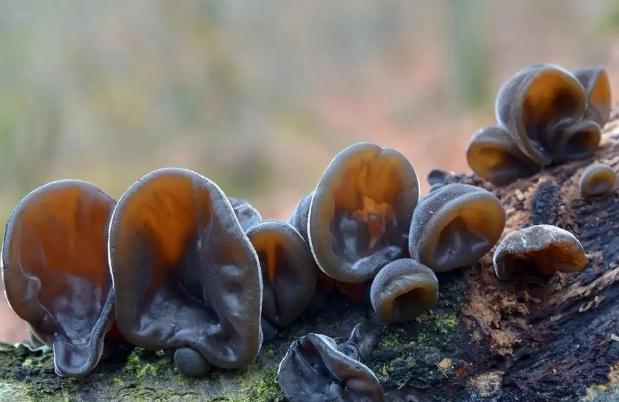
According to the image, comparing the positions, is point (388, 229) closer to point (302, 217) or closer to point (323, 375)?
point (302, 217)

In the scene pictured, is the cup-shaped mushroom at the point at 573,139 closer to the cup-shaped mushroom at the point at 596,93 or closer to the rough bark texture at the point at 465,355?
the cup-shaped mushroom at the point at 596,93

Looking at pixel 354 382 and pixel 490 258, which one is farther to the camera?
pixel 490 258

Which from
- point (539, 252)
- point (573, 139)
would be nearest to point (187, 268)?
point (539, 252)

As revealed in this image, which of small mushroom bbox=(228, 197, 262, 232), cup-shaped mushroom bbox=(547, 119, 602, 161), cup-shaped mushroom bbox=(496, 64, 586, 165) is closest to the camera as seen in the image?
small mushroom bbox=(228, 197, 262, 232)

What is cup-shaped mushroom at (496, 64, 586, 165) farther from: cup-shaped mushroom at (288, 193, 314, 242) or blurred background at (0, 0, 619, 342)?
blurred background at (0, 0, 619, 342)

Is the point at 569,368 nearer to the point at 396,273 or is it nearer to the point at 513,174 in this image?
the point at 396,273

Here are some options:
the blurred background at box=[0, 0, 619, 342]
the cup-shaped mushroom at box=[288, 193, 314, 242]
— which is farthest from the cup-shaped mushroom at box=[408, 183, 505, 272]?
the blurred background at box=[0, 0, 619, 342]

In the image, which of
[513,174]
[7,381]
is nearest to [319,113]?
[513,174]
